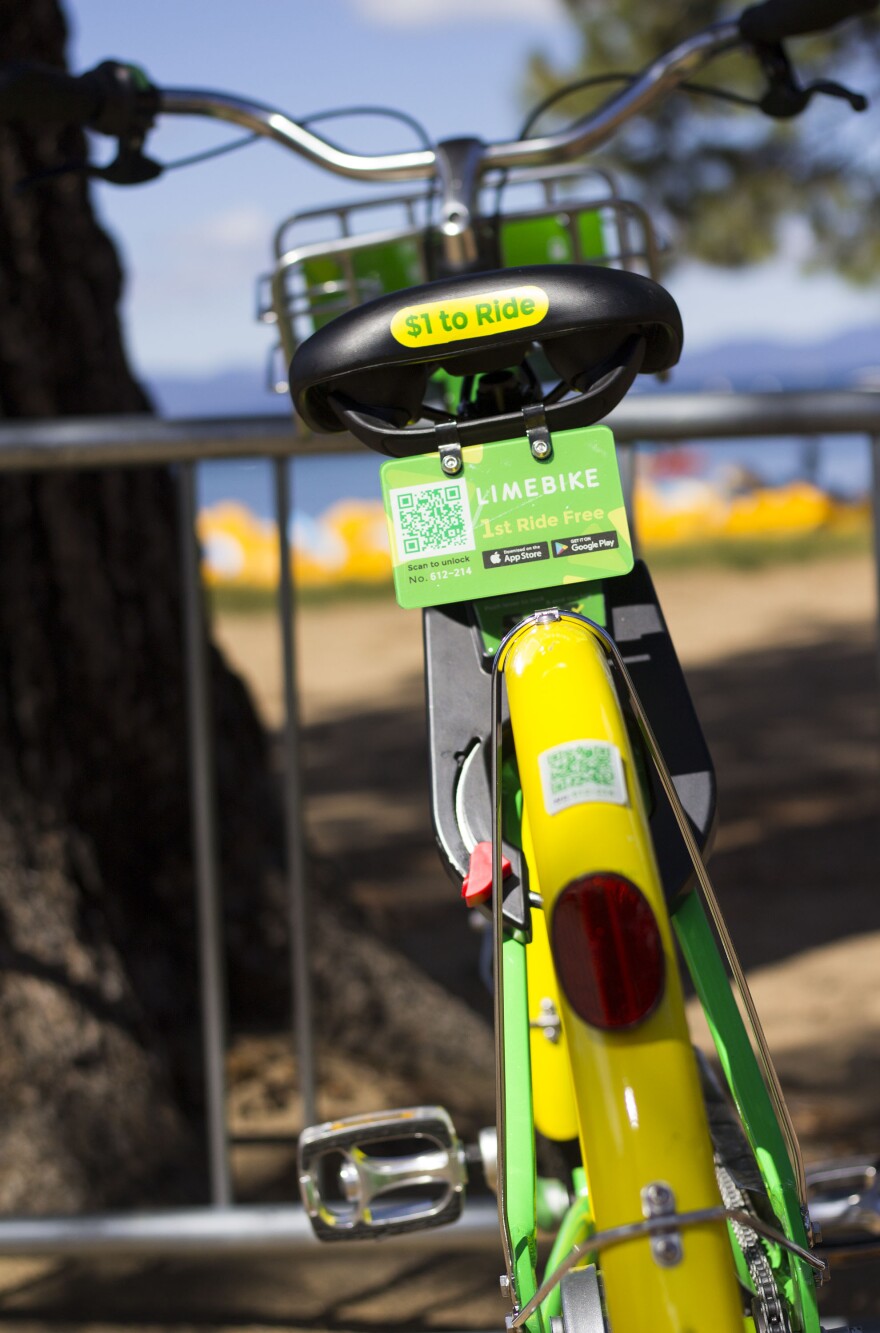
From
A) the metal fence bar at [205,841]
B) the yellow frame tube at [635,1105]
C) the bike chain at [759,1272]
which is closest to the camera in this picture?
the yellow frame tube at [635,1105]

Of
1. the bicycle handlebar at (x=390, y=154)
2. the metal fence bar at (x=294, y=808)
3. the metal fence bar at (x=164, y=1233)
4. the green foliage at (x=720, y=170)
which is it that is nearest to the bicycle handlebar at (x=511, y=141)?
the bicycle handlebar at (x=390, y=154)

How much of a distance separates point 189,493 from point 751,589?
10360 millimetres

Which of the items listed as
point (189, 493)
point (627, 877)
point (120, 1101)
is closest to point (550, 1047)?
point (627, 877)

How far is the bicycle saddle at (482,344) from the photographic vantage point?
127 centimetres

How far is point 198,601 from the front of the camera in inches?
90.7

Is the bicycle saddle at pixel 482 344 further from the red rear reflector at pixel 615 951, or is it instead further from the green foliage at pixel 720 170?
the green foliage at pixel 720 170

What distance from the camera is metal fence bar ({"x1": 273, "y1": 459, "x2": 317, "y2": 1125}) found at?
230cm

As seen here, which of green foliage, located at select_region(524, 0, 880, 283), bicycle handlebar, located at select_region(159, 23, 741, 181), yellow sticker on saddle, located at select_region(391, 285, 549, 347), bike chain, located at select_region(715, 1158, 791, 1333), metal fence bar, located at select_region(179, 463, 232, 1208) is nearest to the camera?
bike chain, located at select_region(715, 1158, 791, 1333)

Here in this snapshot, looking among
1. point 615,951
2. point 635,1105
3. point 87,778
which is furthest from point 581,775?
point 87,778

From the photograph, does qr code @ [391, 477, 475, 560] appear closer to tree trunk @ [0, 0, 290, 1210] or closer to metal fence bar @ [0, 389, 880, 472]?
metal fence bar @ [0, 389, 880, 472]

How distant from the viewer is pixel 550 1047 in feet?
4.92

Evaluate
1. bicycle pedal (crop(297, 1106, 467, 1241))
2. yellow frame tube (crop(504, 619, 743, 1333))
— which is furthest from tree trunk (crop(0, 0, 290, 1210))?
yellow frame tube (crop(504, 619, 743, 1333))

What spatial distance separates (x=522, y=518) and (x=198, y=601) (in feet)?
3.69

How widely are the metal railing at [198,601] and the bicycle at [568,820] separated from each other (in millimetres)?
548
